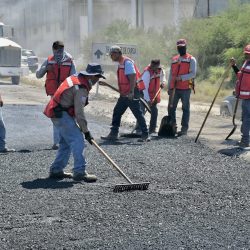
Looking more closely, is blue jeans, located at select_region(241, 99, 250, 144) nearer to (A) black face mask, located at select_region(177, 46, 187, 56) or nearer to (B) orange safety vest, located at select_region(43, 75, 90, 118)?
(A) black face mask, located at select_region(177, 46, 187, 56)

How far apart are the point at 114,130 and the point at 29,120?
3.63 metres

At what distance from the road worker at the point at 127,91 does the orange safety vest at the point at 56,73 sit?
1036mm

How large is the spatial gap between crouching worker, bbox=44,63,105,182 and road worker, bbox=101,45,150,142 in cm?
346

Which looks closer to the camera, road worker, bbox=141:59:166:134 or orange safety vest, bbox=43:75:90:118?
orange safety vest, bbox=43:75:90:118

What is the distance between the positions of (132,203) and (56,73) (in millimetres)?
4305

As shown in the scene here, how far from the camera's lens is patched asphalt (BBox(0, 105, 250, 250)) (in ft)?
20.9

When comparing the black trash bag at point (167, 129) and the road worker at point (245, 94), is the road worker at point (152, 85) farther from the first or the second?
the road worker at point (245, 94)

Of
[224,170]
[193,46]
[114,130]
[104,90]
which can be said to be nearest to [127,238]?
[224,170]

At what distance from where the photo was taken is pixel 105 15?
66312 mm

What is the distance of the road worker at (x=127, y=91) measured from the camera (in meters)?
12.5

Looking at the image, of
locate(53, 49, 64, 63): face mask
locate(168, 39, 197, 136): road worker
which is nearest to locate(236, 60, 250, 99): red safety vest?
locate(168, 39, 197, 136): road worker

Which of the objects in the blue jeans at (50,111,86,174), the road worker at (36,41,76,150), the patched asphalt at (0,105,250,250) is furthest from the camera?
the road worker at (36,41,76,150)

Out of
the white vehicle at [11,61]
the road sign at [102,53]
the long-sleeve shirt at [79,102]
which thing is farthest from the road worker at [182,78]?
the white vehicle at [11,61]

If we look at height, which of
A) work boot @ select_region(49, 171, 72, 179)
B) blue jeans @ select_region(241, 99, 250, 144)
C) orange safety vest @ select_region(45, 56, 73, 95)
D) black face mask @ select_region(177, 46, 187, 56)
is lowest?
work boot @ select_region(49, 171, 72, 179)
